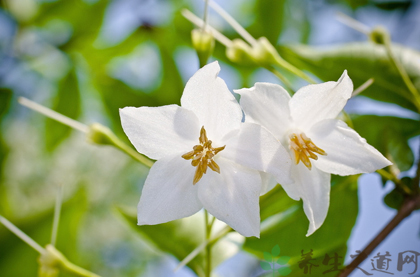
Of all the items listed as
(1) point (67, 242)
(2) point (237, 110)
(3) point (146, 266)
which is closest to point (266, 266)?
(2) point (237, 110)

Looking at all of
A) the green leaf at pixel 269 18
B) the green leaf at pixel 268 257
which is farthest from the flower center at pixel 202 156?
the green leaf at pixel 269 18

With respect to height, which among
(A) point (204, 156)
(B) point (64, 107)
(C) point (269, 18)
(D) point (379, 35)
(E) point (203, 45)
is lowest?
(A) point (204, 156)

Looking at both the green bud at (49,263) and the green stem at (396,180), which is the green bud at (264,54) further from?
the green bud at (49,263)

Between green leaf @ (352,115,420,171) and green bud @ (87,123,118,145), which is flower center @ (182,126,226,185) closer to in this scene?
green bud @ (87,123,118,145)

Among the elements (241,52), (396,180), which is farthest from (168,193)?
(396,180)

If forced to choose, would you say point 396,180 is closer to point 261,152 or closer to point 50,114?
point 261,152

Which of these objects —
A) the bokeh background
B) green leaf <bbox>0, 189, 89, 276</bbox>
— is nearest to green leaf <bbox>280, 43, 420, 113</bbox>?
the bokeh background
